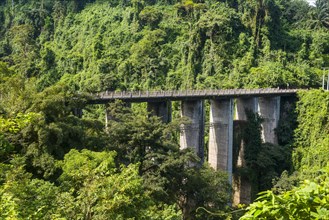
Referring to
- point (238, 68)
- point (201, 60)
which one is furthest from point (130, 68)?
point (238, 68)

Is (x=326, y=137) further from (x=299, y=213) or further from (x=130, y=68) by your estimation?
(x=299, y=213)

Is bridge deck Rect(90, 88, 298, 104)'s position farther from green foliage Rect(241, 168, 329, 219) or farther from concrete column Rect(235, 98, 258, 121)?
green foliage Rect(241, 168, 329, 219)

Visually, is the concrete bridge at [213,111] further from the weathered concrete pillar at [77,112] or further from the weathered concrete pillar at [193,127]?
the weathered concrete pillar at [77,112]

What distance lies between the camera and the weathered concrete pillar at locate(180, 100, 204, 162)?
32188mm

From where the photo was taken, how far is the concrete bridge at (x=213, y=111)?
1226 inches

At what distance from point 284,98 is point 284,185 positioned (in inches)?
495

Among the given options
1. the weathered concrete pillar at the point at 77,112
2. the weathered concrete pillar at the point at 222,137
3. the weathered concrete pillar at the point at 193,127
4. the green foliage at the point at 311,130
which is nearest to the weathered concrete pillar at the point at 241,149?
the weathered concrete pillar at the point at 222,137

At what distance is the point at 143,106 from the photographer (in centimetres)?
4638

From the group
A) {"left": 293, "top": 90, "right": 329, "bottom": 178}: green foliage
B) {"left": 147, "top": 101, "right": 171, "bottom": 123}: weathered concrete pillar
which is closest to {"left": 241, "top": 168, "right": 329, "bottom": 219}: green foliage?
{"left": 147, "top": 101, "right": 171, "bottom": 123}: weathered concrete pillar

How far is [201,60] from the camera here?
175 feet

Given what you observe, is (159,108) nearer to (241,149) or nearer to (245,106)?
(245,106)

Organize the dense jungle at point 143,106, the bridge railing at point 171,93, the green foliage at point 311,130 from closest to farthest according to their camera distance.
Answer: the dense jungle at point 143,106 < the bridge railing at point 171,93 < the green foliage at point 311,130

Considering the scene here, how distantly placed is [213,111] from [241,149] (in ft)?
17.4

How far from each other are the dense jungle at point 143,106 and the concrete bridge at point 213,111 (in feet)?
4.68
